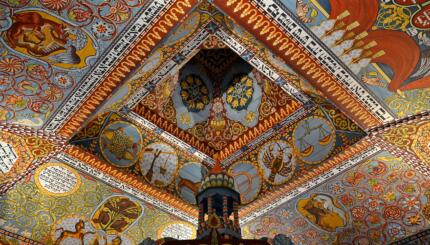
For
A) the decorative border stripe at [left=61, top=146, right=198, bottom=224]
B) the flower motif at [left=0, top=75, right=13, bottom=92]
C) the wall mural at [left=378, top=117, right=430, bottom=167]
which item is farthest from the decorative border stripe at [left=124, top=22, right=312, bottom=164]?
the flower motif at [left=0, top=75, right=13, bottom=92]

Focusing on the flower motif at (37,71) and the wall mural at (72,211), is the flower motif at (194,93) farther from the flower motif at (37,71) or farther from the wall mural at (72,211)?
the flower motif at (37,71)

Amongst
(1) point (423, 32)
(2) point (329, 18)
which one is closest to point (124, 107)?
(2) point (329, 18)

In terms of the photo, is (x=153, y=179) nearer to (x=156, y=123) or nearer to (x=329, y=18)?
(x=156, y=123)

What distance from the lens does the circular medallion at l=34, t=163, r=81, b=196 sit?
19.3 feet

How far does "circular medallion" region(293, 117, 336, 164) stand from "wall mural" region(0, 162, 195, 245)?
2799 mm

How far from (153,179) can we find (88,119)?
1963 mm

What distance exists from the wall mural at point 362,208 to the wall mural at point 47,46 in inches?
167

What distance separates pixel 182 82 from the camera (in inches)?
278

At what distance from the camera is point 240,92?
282 inches

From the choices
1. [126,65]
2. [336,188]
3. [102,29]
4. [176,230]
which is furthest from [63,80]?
[336,188]

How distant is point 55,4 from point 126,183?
345cm

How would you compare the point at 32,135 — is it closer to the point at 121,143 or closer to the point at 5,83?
the point at 5,83

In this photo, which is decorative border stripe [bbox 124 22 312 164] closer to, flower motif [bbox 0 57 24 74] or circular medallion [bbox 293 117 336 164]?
circular medallion [bbox 293 117 336 164]

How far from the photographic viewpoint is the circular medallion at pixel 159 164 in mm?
6852
